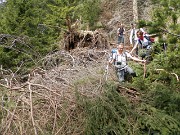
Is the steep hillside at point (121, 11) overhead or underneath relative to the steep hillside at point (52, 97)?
overhead

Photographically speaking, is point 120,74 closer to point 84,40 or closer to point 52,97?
point 52,97

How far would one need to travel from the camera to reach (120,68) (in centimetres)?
788

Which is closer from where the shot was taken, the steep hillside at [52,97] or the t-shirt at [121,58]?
the steep hillside at [52,97]

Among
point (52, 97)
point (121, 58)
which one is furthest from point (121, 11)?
point (52, 97)

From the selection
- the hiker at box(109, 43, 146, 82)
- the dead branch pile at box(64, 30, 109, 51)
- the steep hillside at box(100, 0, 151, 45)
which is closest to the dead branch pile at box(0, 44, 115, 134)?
the hiker at box(109, 43, 146, 82)

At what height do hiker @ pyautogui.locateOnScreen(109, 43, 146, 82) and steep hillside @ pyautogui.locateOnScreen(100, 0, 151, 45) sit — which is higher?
steep hillside @ pyautogui.locateOnScreen(100, 0, 151, 45)

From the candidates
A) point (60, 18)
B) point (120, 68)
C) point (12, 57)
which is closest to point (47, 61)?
point (120, 68)

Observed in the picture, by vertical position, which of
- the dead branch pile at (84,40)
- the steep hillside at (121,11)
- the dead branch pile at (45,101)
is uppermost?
the steep hillside at (121,11)

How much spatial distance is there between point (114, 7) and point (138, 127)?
19.5 meters

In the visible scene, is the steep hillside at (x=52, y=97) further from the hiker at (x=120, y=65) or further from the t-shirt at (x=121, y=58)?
the t-shirt at (x=121, y=58)

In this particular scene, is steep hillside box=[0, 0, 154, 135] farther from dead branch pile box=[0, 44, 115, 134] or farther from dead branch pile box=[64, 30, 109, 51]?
dead branch pile box=[64, 30, 109, 51]

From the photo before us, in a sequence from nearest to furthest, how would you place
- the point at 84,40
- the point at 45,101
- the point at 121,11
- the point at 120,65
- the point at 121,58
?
the point at 45,101 < the point at 120,65 < the point at 121,58 < the point at 84,40 < the point at 121,11

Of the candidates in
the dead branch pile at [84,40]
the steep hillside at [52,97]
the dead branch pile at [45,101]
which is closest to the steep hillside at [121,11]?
the dead branch pile at [84,40]

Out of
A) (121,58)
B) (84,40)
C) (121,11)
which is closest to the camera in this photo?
(121,58)
